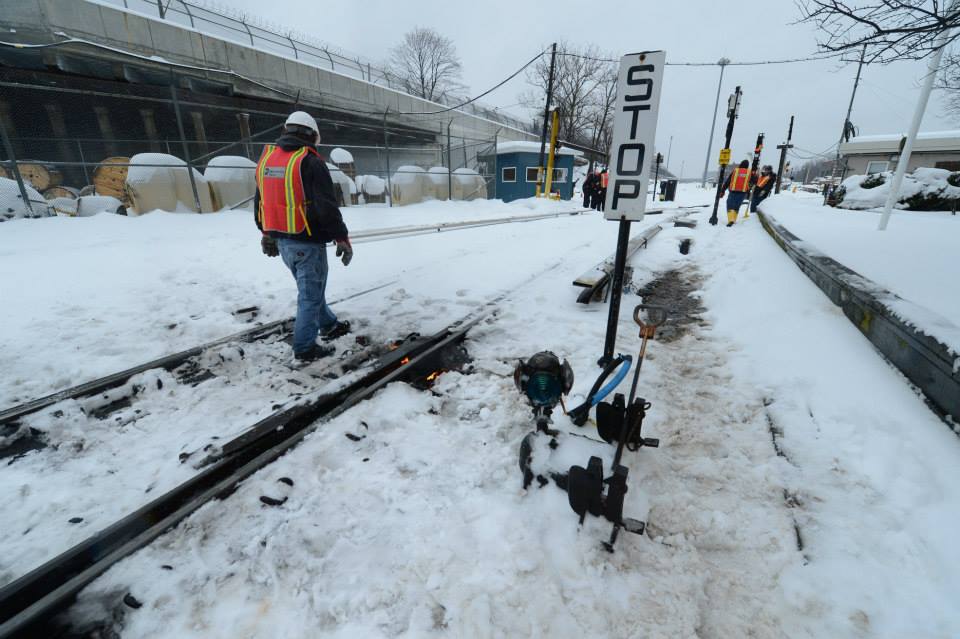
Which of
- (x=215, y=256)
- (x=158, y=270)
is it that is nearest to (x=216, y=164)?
(x=215, y=256)

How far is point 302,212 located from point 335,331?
1.35 m

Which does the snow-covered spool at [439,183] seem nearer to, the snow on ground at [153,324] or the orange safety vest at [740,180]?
the snow on ground at [153,324]

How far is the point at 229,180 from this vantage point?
11945 mm

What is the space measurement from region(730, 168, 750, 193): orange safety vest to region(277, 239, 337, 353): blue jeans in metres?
13.3

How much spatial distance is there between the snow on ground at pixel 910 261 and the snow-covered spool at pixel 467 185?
13.7 metres

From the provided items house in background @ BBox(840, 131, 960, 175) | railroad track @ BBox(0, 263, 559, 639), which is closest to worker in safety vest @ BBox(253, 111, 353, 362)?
railroad track @ BBox(0, 263, 559, 639)

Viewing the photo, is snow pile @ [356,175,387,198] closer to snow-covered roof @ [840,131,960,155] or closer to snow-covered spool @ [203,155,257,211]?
snow-covered spool @ [203,155,257,211]

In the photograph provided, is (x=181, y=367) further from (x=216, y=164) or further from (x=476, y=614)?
(x=216, y=164)

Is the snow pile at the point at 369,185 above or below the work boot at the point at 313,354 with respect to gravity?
above

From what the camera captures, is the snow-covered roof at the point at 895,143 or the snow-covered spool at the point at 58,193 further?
the snow-covered roof at the point at 895,143

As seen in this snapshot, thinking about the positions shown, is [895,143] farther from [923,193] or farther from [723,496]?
[723,496]

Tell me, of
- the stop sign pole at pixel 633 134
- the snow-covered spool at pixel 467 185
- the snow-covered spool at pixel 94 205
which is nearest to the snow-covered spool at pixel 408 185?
the snow-covered spool at pixel 467 185

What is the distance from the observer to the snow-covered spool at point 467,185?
65.1 ft

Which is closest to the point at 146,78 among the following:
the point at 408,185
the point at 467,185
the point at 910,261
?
the point at 408,185
